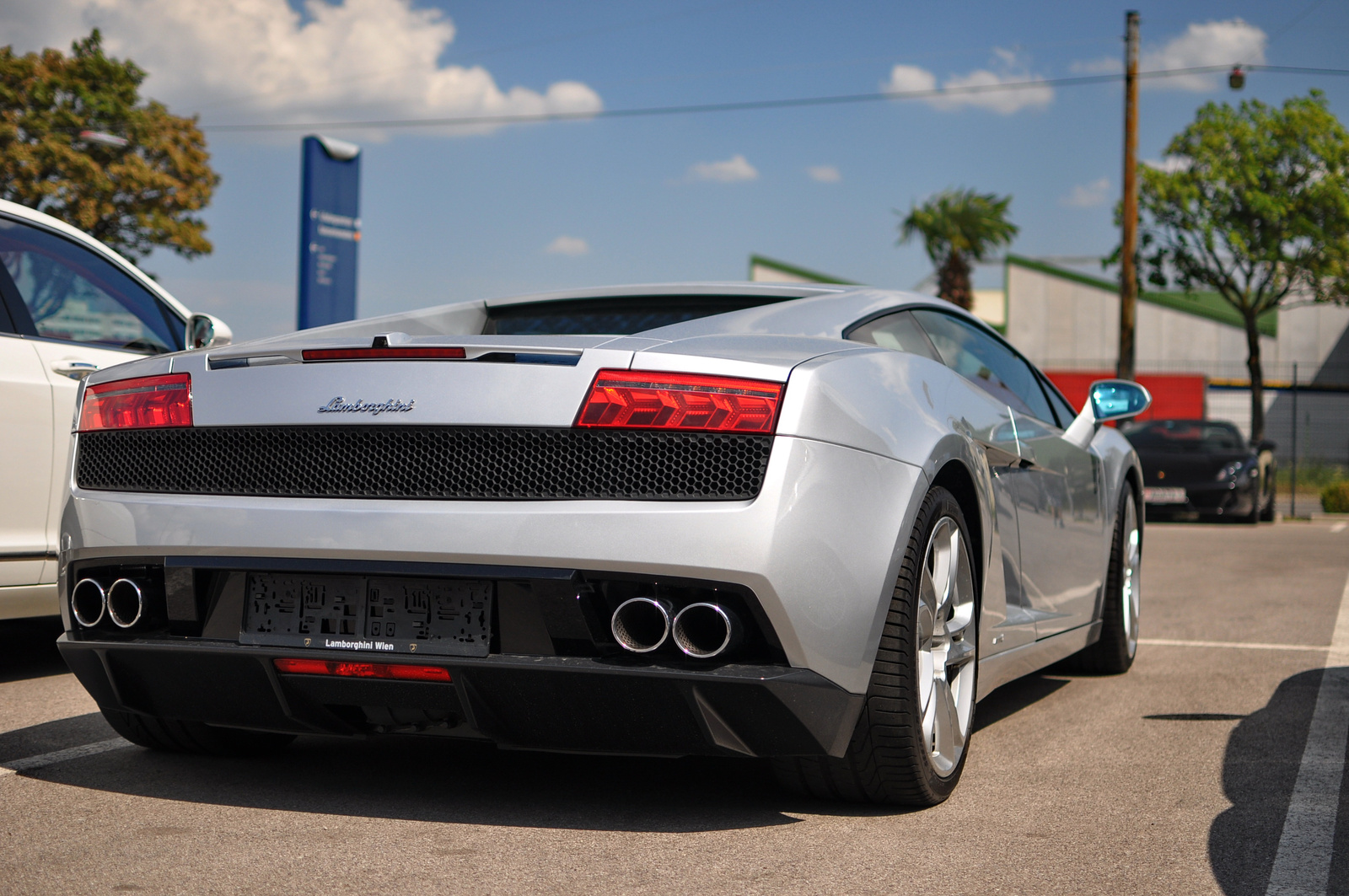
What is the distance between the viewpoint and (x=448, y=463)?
285cm

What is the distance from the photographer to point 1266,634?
21.6 ft

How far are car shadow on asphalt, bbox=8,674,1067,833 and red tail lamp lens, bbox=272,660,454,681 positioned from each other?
0.40 metres

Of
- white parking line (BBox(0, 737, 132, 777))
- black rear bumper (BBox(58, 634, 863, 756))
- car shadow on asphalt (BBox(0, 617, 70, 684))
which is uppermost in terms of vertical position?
black rear bumper (BBox(58, 634, 863, 756))

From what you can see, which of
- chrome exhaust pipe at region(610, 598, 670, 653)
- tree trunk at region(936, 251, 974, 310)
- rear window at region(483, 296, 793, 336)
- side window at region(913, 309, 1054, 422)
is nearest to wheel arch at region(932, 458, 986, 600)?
side window at region(913, 309, 1054, 422)

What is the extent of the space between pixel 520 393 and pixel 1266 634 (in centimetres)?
498

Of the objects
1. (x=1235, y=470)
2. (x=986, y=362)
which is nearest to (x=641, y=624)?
(x=986, y=362)

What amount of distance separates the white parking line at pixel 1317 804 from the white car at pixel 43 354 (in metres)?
3.56

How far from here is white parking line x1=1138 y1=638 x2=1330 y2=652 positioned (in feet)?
20.1

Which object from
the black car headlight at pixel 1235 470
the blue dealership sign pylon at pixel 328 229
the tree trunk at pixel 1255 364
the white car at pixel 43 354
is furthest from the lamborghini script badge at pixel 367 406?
the tree trunk at pixel 1255 364

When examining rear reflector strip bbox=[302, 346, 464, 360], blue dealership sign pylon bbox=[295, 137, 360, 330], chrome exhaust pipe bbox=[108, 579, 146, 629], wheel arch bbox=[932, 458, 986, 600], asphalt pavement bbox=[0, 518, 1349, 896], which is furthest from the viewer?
blue dealership sign pylon bbox=[295, 137, 360, 330]

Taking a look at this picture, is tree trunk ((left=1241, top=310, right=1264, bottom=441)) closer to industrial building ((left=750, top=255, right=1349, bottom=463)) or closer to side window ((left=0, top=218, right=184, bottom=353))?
industrial building ((left=750, top=255, right=1349, bottom=463))

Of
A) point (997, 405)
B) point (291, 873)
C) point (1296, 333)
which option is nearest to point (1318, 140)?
point (1296, 333)

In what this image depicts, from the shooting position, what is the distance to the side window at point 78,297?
198 inches

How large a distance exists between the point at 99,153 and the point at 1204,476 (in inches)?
982
